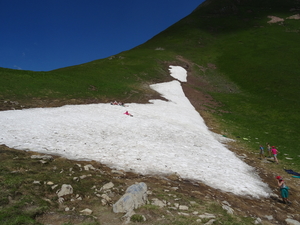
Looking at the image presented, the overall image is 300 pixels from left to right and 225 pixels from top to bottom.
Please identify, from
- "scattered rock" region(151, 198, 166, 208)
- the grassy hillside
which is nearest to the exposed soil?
"scattered rock" region(151, 198, 166, 208)

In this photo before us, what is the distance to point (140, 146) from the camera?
17781 millimetres

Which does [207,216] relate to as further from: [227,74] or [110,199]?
[227,74]

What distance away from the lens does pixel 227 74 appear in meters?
69.9

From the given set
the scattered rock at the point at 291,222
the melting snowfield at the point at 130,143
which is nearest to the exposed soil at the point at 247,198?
the scattered rock at the point at 291,222

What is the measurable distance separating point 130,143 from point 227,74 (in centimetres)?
6215

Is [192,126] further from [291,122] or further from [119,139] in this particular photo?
[291,122]

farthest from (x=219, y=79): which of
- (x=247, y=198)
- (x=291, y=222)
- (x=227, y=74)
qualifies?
(x=291, y=222)

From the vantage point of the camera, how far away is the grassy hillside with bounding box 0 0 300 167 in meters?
31.7

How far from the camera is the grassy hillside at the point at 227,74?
31703 mm

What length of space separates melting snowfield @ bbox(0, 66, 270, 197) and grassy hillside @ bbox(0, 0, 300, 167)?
734 cm

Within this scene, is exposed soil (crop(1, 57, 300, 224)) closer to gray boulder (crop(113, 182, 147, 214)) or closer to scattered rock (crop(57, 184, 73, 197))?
gray boulder (crop(113, 182, 147, 214))

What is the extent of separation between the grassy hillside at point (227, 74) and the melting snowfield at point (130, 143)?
7339 mm

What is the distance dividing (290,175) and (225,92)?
139 ft

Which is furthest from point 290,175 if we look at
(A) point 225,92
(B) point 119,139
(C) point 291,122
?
(A) point 225,92
